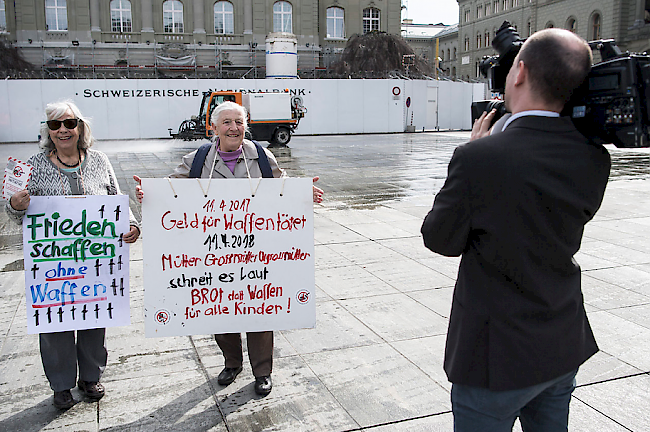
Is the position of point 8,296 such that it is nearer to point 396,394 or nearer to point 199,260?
point 199,260

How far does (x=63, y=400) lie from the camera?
3297mm

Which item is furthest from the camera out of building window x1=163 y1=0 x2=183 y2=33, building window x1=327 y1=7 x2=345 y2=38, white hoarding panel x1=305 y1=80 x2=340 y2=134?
building window x1=327 y1=7 x2=345 y2=38

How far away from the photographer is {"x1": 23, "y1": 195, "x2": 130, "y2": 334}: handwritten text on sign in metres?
3.30

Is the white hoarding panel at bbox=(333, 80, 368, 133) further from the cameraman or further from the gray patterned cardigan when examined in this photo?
the cameraman

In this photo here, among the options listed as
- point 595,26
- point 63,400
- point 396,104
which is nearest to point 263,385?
point 63,400

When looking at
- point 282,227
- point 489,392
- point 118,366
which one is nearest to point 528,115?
point 489,392

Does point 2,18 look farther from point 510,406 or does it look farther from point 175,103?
point 510,406

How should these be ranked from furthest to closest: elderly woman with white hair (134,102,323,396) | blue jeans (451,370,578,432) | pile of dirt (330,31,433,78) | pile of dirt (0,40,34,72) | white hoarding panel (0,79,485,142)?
pile of dirt (330,31,433,78)
pile of dirt (0,40,34,72)
white hoarding panel (0,79,485,142)
elderly woman with white hair (134,102,323,396)
blue jeans (451,370,578,432)

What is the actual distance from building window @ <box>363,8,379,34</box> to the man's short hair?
49.3 meters

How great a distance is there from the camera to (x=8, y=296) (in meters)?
5.28

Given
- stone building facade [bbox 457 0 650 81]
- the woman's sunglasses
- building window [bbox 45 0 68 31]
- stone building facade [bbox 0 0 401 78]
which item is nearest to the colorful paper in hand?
the woman's sunglasses

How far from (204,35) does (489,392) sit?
4545cm

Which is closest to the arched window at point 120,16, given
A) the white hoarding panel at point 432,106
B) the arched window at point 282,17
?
the arched window at point 282,17

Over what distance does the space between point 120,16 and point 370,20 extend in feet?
64.2
